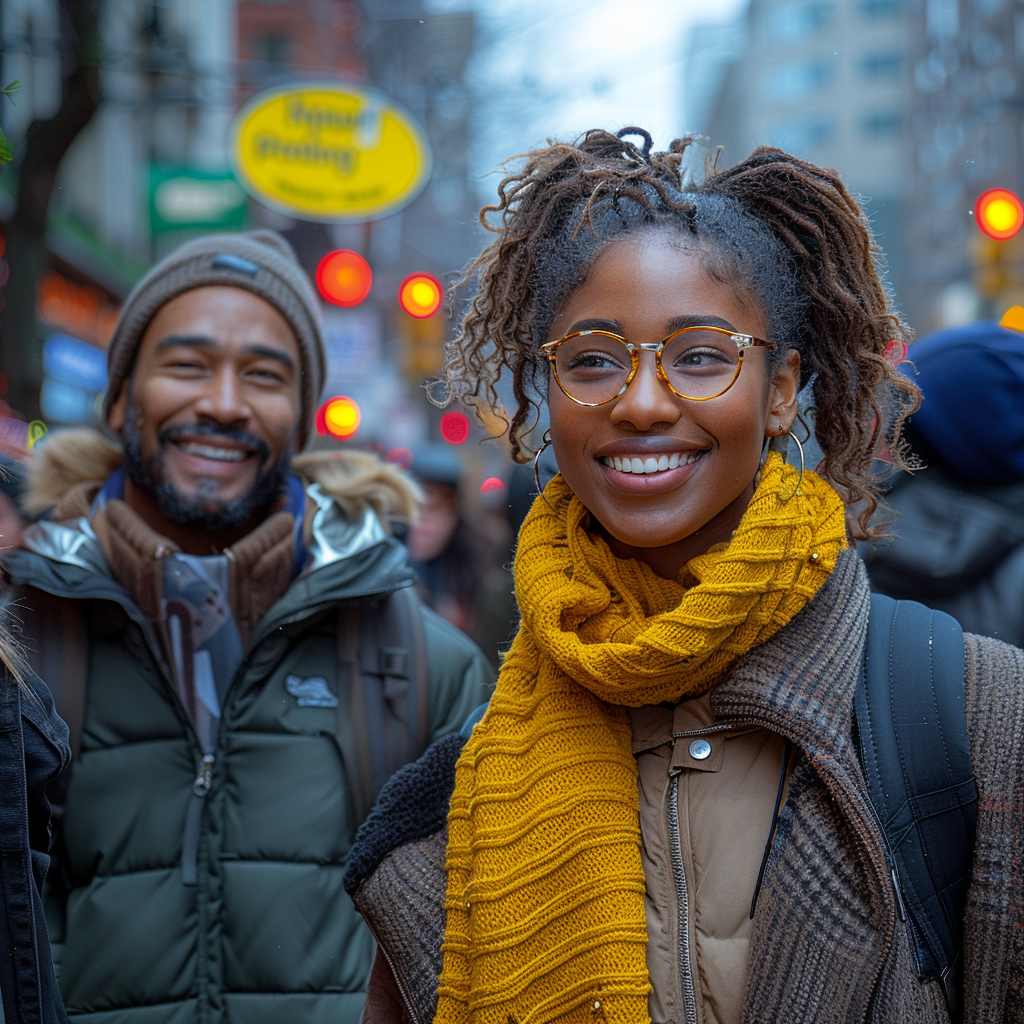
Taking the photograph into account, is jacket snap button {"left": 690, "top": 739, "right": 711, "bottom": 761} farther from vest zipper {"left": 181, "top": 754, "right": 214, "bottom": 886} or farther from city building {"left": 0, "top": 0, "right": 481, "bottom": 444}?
city building {"left": 0, "top": 0, "right": 481, "bottom": 444}

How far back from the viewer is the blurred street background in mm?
5348

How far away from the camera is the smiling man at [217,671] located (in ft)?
9.08

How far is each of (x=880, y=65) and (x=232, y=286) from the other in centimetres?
7912

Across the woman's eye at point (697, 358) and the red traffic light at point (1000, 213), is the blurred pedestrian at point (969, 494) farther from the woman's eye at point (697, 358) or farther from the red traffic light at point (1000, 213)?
the red traffic light at point (1000, 213)

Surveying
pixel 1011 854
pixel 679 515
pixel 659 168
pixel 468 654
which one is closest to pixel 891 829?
pixel 1011 854

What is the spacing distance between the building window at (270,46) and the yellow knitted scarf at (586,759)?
30909 millimetres

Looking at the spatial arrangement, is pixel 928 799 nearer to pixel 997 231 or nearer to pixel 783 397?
pixel 783 397

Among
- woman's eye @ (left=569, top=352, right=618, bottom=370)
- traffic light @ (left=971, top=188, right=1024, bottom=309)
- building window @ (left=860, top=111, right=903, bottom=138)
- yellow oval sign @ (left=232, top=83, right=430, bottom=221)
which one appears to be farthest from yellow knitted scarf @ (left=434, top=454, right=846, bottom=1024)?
building window @ (left=860, top=111, right=903, bottom=138)

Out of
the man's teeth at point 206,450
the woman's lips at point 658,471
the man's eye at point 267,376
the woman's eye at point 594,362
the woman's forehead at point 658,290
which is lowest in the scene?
the man's teeth at point 206,450

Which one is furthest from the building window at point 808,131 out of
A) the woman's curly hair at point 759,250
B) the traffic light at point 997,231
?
the woman's curly hair at point 759,250

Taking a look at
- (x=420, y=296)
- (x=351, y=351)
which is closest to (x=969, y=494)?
(x=420, y=296)

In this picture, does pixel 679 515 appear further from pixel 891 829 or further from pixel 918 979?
pixel 918 979

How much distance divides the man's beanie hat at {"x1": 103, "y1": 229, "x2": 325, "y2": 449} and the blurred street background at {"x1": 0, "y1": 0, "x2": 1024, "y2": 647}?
566 mm

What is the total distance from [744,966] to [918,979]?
0.26 metres
